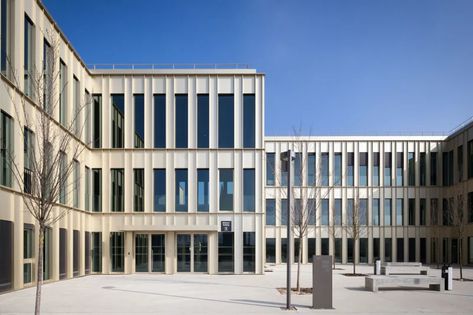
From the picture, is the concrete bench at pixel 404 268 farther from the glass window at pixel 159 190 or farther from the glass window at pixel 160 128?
the glass window at pixel 160 128

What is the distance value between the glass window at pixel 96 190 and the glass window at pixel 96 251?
5.28ft

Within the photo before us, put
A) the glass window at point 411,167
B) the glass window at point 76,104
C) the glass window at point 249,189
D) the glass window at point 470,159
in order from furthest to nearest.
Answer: the glass window at point 411,167
the glass window at point 470,159
the glass window at point 249,189
the glass window at point 76,104

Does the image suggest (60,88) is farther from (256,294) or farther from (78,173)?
(256,294)

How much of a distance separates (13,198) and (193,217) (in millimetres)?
12686

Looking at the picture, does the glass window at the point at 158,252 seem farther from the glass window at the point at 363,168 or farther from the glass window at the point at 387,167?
the glass window at the point at 387,167

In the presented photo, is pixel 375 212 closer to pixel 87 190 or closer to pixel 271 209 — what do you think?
pixel 271 209

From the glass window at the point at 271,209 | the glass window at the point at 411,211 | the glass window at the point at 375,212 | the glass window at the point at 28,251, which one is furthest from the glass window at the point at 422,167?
the glass window at the point at 28,251

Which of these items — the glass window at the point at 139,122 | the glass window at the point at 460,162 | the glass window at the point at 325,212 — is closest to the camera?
the glass window at the point at 139,122

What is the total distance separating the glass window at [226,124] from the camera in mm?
31906

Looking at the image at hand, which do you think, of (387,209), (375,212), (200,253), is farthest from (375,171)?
(200,253)

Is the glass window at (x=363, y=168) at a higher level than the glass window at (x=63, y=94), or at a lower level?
lower

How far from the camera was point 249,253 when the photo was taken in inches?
1233

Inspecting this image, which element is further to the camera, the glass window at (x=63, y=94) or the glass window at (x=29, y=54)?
the glass window at (x=63, y=94)

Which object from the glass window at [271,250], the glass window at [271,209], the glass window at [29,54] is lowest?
the glass window at [271,250]
